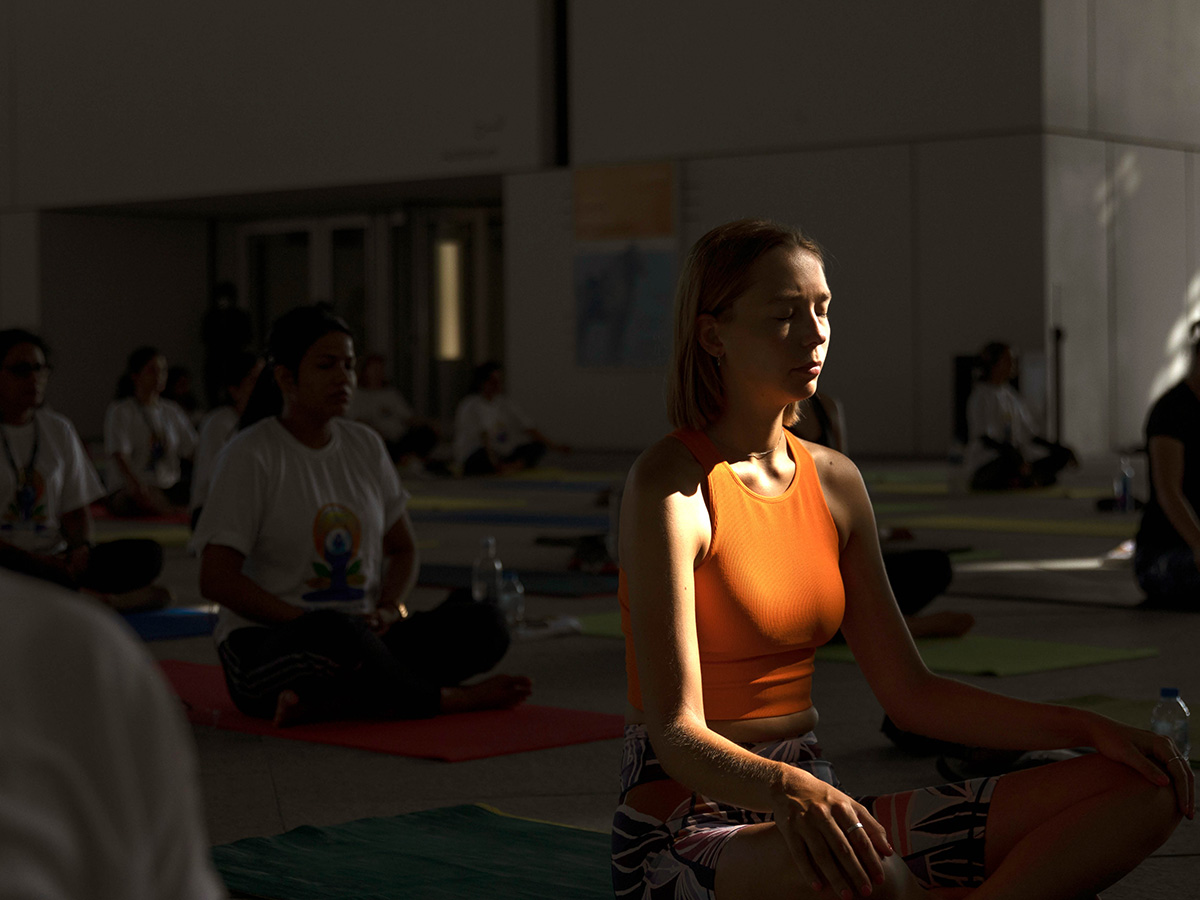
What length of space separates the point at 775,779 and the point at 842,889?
0.14 meters

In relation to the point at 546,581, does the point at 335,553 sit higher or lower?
higher

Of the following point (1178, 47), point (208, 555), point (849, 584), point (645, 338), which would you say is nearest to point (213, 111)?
point (645, 338)

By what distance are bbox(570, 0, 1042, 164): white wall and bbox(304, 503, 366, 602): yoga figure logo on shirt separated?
438 inches

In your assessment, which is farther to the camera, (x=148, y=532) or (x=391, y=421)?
(x=391, y=421)

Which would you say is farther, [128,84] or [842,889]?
[128,84]

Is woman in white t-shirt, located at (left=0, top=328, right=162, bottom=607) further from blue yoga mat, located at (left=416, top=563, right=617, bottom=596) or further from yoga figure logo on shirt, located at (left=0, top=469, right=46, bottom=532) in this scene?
blue yoga mat, located at (left=416, top=563, right=617, bottom=596)

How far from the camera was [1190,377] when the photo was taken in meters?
5.49

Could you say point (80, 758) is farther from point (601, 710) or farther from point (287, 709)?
point (601, 710)

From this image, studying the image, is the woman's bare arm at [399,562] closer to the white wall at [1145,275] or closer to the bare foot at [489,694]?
the bare foot at [489,694]

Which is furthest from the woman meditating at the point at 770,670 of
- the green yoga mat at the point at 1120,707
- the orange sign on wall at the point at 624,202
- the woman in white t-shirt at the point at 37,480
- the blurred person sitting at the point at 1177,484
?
the orange sign on wall at the point at 624,202

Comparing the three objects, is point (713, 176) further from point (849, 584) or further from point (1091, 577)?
point (849, 584)

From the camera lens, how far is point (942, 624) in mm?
5402

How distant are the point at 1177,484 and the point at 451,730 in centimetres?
270

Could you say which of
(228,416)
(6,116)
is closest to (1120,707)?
(228,416)
